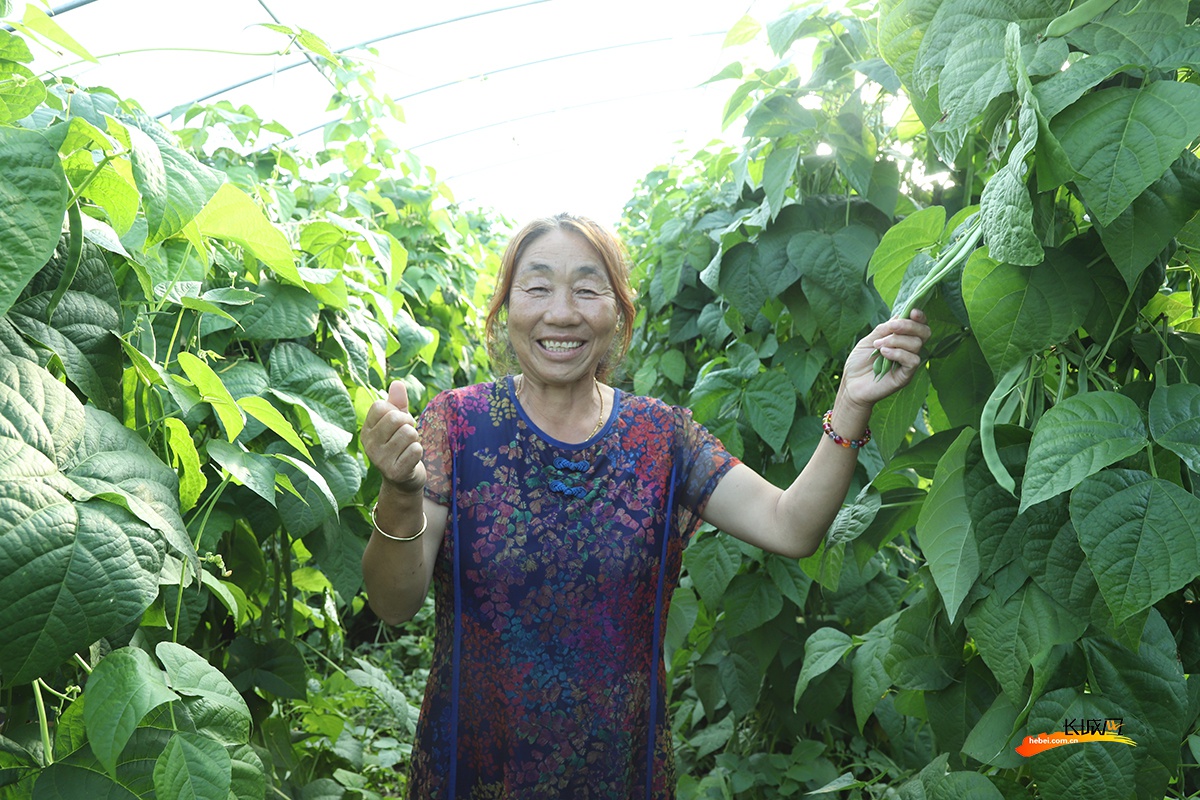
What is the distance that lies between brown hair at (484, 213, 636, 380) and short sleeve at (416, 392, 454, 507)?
23cm

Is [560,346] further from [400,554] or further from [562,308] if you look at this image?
[400,554]

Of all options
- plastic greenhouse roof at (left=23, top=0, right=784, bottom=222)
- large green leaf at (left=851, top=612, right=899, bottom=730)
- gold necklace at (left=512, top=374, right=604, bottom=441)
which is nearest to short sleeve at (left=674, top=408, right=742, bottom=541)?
gold necklace at (left=512, top=374, right=604, bottom=441)

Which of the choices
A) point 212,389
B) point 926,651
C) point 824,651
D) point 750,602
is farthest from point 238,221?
point 750,602

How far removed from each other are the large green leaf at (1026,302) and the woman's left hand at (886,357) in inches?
5.9

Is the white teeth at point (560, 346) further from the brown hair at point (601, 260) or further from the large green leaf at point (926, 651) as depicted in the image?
the large green leaf at point (926, 651)

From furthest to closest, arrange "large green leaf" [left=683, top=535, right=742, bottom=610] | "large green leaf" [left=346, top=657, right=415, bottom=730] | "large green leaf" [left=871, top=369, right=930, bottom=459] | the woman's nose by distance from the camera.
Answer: "large green leaf" [left=346, top=657, right=415, bottom=730] < "large green leaf" [left=683, top=535, right=742, bottom=610] < the woman's nose < "large green leaf" [left=871, top=369, right=930, bottom=459]

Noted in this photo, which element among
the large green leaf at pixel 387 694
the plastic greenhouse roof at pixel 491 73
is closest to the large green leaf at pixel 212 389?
the large green leaf at pixel 387 694

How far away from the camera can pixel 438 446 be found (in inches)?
66.0

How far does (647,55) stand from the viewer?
1084 cm

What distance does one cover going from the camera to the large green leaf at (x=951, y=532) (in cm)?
106

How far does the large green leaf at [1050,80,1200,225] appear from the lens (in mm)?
872

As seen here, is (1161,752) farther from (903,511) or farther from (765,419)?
(765,419)

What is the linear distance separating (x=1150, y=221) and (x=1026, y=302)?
13 centimetres

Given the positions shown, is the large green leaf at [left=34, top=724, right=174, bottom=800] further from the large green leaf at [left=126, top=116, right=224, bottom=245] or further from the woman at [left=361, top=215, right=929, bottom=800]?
the woman at [left=361, top=215, right=929, bottom=800]
